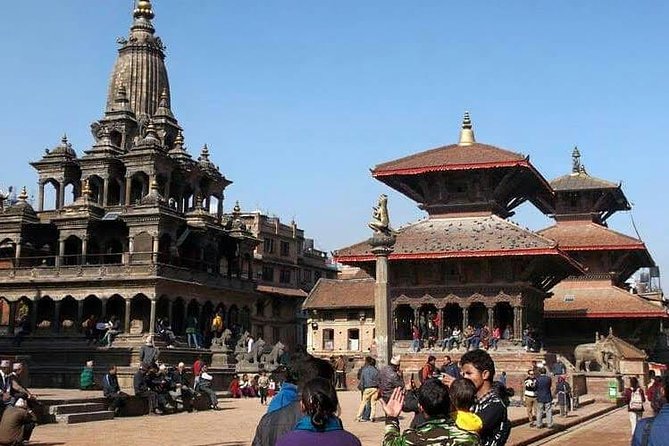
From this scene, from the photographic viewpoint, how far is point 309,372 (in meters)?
7.29

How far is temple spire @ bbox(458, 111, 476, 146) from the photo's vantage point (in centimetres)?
5231

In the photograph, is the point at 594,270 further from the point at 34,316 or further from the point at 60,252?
the point at 34,316

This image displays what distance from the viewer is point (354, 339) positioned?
243 feet

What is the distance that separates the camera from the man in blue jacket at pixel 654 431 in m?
6.07

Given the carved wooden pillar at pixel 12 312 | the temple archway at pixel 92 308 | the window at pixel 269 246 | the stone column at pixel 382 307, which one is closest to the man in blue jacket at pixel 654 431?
the stone column at pixel 382 307

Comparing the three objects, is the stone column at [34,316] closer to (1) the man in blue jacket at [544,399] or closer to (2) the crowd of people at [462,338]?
(2) the crowd of people at [462,338]

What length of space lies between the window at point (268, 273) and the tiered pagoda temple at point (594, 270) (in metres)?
35.9

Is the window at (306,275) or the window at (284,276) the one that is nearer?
the window at (284,276)

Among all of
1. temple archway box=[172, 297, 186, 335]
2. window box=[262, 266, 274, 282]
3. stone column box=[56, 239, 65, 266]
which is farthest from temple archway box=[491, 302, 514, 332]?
window box=[262, 266, 274, 282]

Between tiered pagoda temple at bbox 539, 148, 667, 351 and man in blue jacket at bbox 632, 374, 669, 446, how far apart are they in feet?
160

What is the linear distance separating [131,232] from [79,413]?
3321 cm

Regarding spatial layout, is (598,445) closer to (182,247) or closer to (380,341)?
(380,341)

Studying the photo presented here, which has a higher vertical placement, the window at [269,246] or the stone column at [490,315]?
the window at [269,246]

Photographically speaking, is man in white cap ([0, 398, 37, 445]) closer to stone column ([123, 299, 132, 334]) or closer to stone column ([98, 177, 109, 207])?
stone column ([123, 299, 132, 334])
